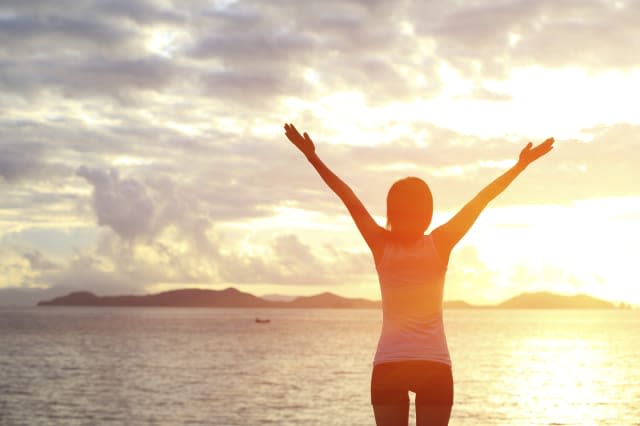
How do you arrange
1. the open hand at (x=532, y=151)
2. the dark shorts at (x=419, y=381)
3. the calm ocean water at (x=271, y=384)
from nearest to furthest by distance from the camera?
1. the dark shorts at (x=419, y=381)
2. the open hand at (x=532, y=151)
3. the calm ocean water at (x=271, y=384)

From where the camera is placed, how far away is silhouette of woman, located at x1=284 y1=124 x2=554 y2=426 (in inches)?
181

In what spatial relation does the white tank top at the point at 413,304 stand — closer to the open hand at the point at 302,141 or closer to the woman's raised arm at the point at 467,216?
the woman's raised arm at the point at 467,216

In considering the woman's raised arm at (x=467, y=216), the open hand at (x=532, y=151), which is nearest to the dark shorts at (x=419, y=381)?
the woman's raised arm at (x=467, y=216)

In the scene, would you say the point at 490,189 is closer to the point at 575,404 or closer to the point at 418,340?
the point at 418,340

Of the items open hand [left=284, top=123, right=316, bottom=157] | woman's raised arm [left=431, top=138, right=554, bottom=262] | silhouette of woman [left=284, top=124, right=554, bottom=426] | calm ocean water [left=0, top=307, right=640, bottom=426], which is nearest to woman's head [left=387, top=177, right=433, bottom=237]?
silhouette of woman [left=284, top=124, right=554, bottom=426]

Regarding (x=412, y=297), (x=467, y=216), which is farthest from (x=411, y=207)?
(x=412, y=297)

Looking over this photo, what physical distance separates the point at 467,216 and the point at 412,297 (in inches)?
24.2

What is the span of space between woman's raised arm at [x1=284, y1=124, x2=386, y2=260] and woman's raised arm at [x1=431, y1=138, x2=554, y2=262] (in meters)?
0.36

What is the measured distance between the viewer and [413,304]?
4.65 m

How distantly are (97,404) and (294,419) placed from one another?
1547 cm

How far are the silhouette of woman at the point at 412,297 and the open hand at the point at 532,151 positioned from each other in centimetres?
30

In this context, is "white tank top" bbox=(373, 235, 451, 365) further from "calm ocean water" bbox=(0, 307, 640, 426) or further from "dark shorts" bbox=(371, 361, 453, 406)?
"calm ocean water" bbox=(0, 307, 640, 426)

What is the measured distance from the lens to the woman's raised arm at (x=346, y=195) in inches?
190

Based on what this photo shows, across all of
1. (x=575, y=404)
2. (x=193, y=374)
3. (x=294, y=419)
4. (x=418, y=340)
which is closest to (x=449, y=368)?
(x=418, y=340)
